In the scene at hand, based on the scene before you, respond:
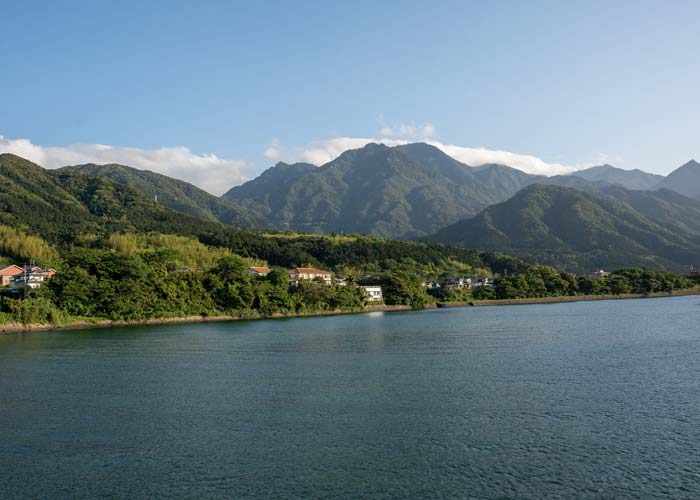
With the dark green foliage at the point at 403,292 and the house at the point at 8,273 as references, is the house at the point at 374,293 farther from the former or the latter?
the house at the point at 8,273

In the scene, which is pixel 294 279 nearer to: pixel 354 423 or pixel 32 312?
pixel 32 312

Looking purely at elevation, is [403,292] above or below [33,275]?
below

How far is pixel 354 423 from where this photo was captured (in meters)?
21.6

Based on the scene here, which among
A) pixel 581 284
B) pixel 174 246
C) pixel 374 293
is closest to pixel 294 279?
pixel 374 293

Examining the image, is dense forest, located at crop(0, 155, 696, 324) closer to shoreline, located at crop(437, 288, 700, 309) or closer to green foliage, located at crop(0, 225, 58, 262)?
green foliage, located at crop(0, 225, 58, 262)

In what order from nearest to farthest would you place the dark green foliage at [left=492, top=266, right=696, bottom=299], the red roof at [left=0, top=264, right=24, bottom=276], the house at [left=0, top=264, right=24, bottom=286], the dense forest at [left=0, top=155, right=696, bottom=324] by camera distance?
the dense forest at [left=0, top=155, right=696, bottom=324]
the house at [left=0, top=264, right=24, bottom=286]
the red roof at [left=0, top=264, right=24, bottom=276]
the dark green foliage at [left=492, top=266, right=696, bottom=299]

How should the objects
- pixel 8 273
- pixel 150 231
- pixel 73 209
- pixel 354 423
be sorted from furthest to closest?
pixel 73 209, pixel 150 231, pixel 8 273, pixel 354 423

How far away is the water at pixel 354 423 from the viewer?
15.9 metres

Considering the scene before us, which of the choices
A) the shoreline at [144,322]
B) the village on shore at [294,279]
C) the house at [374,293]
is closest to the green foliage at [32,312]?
the shoreline at [144,322]

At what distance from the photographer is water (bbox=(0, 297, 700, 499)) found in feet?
52.2

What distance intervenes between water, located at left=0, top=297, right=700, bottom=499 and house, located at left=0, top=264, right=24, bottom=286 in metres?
61.3

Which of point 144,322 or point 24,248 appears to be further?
point 24,248

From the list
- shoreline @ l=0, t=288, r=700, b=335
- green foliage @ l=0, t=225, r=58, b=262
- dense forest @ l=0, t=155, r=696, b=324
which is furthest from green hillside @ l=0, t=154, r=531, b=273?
shoreline @ l=0, t=288, r=700, b=335

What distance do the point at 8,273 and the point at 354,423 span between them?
9350cm
